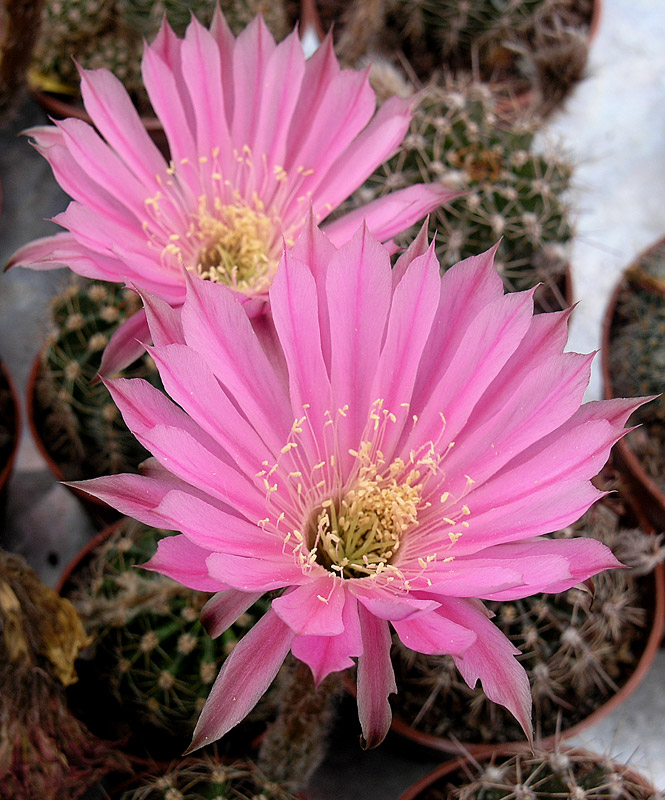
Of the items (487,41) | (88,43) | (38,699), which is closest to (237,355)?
(38,699)

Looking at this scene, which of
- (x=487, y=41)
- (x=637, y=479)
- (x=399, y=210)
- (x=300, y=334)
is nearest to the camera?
(x=300, y=334)

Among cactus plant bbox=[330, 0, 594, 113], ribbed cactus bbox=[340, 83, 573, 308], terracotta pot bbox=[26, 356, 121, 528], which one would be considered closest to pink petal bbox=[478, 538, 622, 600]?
ribbed cactus bbox=[340, 83, 573, 308]

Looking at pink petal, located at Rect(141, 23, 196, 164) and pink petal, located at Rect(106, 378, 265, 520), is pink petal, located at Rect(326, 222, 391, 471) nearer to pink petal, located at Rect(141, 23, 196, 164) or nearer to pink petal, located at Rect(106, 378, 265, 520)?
pink petal, located at Rect(106, 378, 265, 520)

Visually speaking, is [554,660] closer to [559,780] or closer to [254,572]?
[559,780]

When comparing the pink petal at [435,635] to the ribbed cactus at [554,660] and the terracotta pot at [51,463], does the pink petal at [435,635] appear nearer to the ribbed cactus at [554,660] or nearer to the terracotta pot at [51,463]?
the ribbed cactus at [554,660]

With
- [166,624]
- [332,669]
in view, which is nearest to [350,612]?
[332,669]

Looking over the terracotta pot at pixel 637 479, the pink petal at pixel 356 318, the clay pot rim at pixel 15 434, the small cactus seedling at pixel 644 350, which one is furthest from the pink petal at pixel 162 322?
the small cactus seedling at pixel 644 350
